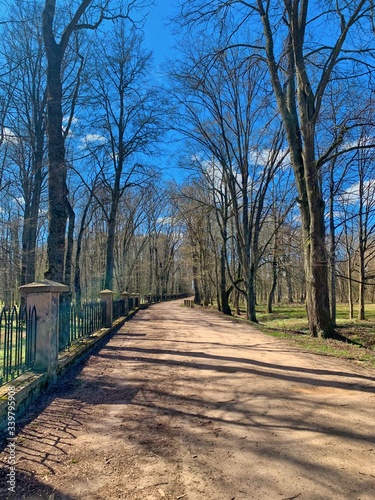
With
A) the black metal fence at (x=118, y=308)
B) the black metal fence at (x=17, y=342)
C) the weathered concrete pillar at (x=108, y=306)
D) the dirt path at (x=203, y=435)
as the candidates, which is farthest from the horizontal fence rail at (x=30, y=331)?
the black metal fence at (x=118, y=308)

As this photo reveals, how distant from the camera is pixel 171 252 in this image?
56.6 metres

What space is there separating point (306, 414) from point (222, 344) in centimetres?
561

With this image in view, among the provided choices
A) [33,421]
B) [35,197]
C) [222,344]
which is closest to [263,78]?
[222,344]

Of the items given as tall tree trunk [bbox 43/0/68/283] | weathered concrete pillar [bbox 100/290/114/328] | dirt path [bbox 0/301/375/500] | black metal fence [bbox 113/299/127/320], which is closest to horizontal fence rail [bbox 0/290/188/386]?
dirt path [bbox 0/301/375/500]

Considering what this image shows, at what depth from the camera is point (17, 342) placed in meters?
5.02

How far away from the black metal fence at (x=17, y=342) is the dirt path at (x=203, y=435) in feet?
1.84

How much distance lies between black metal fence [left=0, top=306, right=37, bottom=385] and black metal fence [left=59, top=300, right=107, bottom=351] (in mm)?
1464

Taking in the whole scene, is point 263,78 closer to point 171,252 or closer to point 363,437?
point 363,437

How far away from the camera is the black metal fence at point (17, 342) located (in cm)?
470

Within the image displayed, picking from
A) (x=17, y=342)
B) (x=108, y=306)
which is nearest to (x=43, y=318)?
(x=17, y=342)

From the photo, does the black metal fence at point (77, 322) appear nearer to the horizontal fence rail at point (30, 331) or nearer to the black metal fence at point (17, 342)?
the horizontal fence rail at point (30, 331)

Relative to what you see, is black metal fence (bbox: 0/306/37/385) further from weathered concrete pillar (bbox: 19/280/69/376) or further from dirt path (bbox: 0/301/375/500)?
dirt path (bbox: 0/301/375/500)

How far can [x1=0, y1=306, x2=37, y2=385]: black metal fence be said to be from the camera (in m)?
4.70

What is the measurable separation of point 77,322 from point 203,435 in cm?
553
